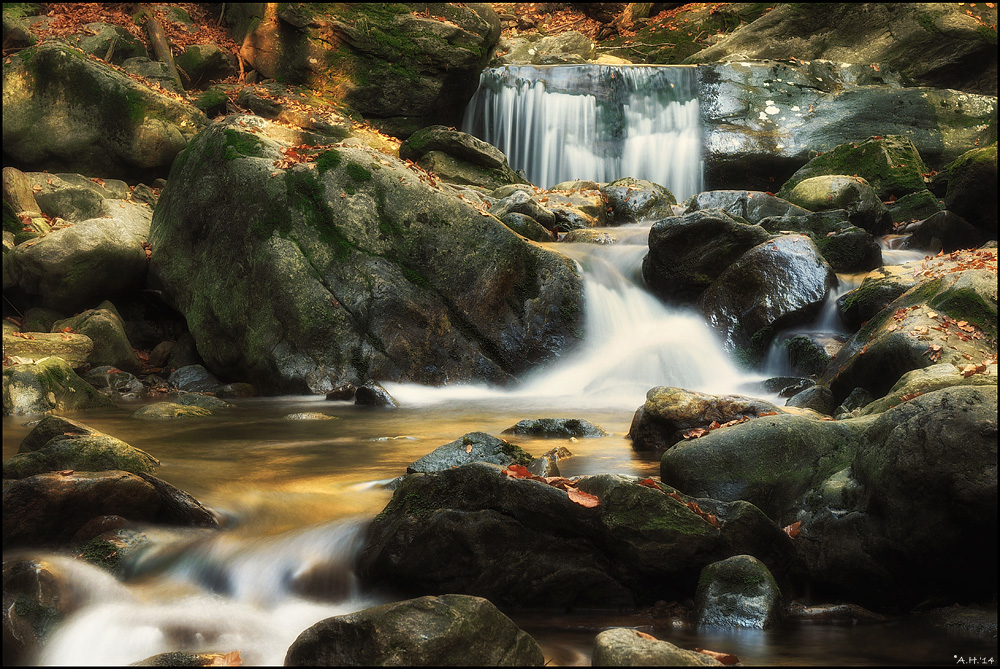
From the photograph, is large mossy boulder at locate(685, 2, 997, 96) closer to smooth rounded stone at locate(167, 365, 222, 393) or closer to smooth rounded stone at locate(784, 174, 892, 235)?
smooth rounded stone at locate(784, 174, 892, 235)

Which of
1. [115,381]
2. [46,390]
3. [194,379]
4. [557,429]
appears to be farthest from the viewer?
[194,379]

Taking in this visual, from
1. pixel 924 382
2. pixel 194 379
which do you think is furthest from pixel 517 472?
pixel 194 379

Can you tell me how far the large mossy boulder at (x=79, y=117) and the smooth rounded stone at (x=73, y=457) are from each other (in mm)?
10194

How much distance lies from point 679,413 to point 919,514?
2658 mm

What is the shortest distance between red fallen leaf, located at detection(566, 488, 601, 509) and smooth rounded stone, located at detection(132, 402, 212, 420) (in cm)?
529

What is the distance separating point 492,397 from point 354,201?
316 cm

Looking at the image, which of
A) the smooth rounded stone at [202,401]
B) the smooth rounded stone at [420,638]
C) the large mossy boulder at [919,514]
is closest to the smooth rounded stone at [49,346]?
the smooth rounded stone at [202,401]

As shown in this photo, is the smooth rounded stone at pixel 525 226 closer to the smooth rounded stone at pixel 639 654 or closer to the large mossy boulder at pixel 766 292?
the large mossy boulder at pixel 766 292

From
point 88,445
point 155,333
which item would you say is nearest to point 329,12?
point 155,333

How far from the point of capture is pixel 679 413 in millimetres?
5961

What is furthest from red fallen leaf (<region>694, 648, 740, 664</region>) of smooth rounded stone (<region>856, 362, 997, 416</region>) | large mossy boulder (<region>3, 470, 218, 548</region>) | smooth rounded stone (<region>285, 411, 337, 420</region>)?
smooth rounded stone (<region>285, 411, 337, 420</region>)

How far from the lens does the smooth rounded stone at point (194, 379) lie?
32.3ft

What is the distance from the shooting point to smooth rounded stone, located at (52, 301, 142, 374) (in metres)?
9.67

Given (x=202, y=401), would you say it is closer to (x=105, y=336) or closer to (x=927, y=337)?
(x=105, y=336)
